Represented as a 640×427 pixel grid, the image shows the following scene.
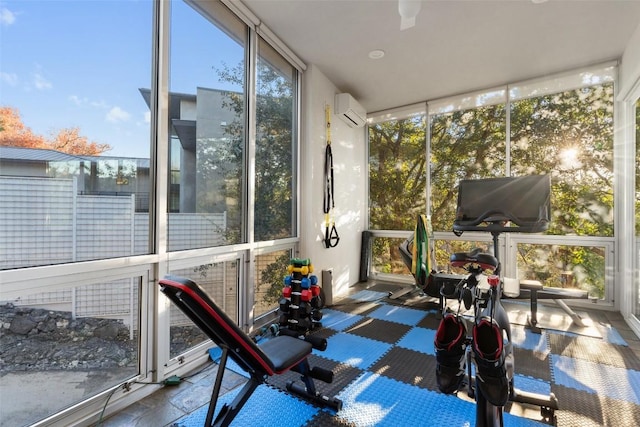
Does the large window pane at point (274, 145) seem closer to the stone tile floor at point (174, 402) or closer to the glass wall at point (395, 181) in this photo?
the stone tile floor at point (174, 402)

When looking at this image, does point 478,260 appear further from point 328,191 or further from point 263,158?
point 328,191

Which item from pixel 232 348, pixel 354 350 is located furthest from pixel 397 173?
pixel 232 348

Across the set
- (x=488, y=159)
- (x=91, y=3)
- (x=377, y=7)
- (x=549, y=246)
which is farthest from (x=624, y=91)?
(x=91, y=3)

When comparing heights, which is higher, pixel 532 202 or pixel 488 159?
pixel 488 159

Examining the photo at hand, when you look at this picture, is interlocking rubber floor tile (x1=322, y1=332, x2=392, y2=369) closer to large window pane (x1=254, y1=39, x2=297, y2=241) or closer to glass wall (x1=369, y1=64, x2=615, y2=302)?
large window pane (x1=254, y1=39, x2=297, y2=241)

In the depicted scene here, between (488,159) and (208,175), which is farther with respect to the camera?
(488,159)

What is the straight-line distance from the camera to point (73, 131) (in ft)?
5.80

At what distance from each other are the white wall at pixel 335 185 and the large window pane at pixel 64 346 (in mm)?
2206

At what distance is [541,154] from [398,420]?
4206 mm

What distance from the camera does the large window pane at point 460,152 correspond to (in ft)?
14.9

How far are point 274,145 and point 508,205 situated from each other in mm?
2441

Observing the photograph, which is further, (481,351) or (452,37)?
(452,37)

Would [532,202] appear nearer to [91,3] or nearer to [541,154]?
[541,154]

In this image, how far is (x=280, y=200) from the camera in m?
3.59
